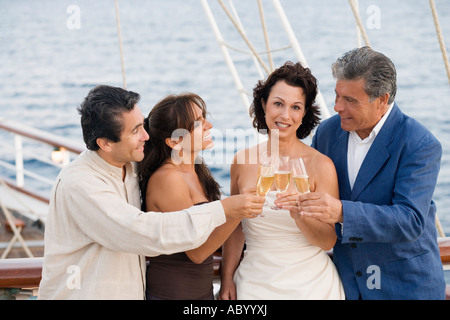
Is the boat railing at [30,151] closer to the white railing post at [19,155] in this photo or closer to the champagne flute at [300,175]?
the white railing post at [19,155]

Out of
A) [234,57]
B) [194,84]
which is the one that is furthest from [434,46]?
[194,84]

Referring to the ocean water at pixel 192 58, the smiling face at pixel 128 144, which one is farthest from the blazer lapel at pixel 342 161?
the ocean water at pixel 192 58

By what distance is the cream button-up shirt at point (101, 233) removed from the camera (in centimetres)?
202

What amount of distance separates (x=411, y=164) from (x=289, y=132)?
1.85 feet

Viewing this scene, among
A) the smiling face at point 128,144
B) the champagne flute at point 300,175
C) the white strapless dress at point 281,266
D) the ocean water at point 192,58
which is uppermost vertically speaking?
the ocean water at point 192,58

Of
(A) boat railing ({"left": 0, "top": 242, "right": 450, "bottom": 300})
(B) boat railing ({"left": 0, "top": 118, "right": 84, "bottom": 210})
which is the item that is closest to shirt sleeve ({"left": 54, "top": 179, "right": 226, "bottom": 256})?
(A) boat railing ({"left": 0, "top": 242, "right": 450, "bottom": 300})

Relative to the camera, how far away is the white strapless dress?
2383mm

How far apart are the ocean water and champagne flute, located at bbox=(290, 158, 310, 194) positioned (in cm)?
958

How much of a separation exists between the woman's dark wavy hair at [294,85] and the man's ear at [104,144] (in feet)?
2.58

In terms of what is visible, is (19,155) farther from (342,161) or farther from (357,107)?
(357,107)

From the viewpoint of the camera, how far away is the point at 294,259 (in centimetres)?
245

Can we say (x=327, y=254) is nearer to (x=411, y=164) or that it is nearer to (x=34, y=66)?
(x=411, y=164)

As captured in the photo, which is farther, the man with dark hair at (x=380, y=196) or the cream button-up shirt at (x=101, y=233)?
the man with dark hair at (x=380, y=196)

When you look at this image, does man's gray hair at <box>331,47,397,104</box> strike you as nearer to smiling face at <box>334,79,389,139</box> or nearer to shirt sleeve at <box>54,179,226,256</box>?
smiling face at <box>334,79,389,139</box>
